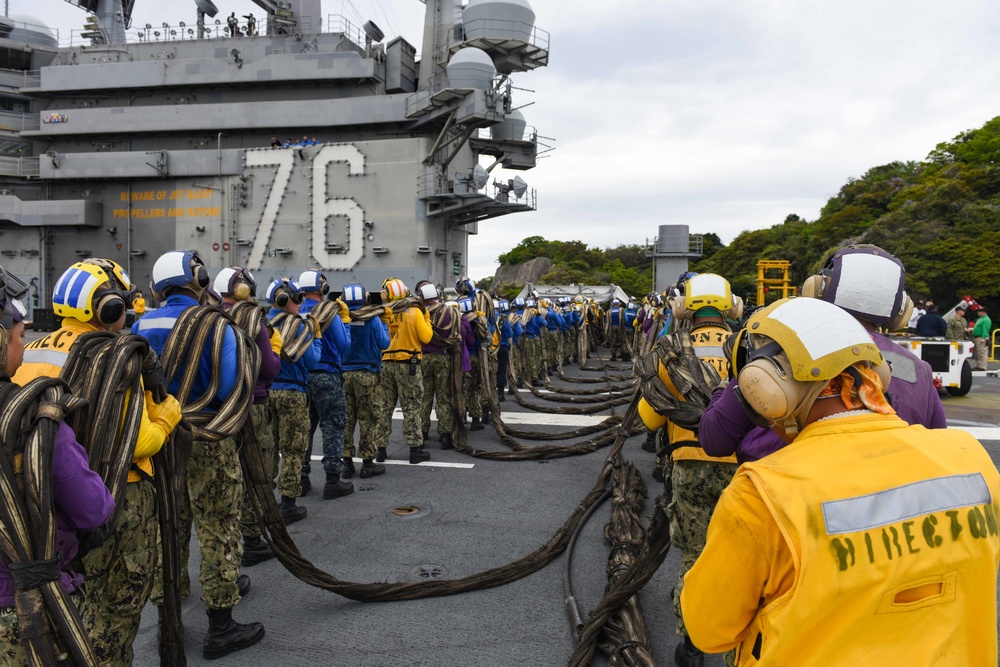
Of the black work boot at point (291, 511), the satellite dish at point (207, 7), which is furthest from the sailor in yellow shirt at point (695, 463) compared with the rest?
the satellite dish at point (207, 7)

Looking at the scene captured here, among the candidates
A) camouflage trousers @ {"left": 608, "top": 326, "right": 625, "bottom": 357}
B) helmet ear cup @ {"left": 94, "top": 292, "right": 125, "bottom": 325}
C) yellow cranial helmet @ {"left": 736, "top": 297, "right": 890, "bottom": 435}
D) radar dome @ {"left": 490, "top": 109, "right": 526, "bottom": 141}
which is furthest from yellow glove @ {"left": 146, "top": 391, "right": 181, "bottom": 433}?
radar dome @ {"left": 490, "top": 109, "right": 526, "bottom": 141}

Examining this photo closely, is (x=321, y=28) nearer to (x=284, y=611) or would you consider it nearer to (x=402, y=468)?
(x=402, y=468)

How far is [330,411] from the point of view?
21.5 ft

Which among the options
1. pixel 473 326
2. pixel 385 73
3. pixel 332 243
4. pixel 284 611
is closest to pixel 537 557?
pixel 284 611

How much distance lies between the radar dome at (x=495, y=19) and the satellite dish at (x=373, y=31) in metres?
4.48

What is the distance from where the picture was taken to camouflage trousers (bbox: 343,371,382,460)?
7.25 m

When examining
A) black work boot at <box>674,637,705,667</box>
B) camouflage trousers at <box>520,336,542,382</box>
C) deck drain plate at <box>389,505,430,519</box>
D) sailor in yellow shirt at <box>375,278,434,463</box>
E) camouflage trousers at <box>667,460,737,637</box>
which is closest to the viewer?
camouflage trousers at <box>667,460,737,637</box>

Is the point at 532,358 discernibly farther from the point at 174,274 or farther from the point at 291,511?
the point at 174,274

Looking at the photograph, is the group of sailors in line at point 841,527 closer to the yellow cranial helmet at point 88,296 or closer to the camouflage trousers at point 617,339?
the yellow cranial helmet at point 88,296

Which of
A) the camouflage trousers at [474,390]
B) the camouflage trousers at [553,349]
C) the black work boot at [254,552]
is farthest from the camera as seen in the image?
the camouflage trousers at [553,349]

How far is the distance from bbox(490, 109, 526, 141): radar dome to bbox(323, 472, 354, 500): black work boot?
69.4 feet

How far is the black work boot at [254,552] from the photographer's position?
4.98 metres

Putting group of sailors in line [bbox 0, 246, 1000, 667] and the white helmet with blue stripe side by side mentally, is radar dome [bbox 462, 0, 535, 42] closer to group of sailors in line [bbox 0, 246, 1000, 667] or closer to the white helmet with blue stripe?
group of sailors in line [bbox 0, 246, 1000, 667]

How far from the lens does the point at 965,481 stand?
53.6 inches
